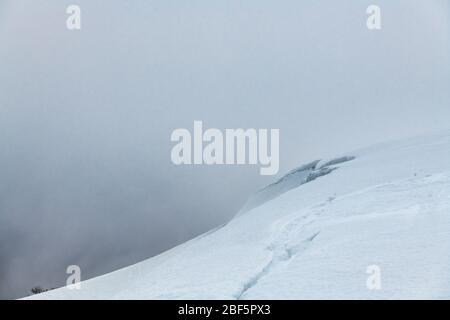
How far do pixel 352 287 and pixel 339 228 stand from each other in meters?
2.05

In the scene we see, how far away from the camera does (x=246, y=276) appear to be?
5.95 metres

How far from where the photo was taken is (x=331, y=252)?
6.15 metres

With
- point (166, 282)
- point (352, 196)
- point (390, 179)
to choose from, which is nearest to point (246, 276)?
point (166, 282)

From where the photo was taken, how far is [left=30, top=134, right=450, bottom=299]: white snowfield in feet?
17.5

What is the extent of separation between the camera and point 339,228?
23.7ft

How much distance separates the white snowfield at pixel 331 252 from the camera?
5324 mm
